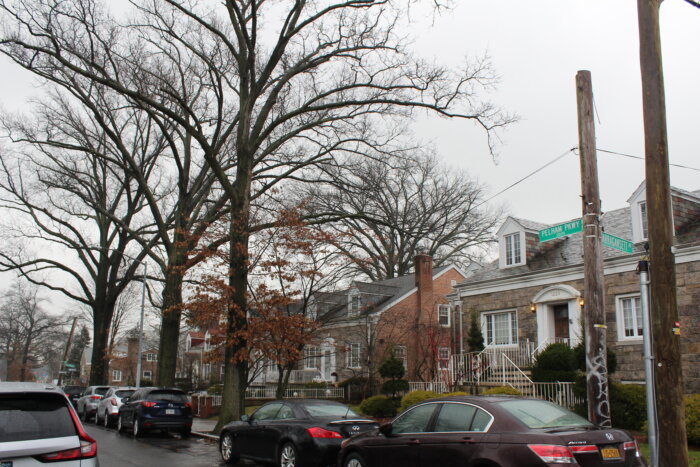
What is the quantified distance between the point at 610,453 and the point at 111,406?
2021 cm

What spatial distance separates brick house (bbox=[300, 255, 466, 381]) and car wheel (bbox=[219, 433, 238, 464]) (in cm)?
1661

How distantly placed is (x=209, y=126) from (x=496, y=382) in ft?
59.2

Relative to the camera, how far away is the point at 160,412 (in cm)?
1852

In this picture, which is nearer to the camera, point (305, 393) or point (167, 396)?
point (167, 396)

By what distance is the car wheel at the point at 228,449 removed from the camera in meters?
12.9

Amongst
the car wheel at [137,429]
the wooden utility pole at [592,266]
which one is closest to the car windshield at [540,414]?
the wooden utility pole at [592,266]

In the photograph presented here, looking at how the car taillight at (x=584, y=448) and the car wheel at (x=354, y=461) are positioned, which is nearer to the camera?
the car taillight at (x=584, y=448)

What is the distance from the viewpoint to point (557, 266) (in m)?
22.3

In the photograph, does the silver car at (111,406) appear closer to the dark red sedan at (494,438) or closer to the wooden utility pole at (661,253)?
the dark red sedan at (494,438)

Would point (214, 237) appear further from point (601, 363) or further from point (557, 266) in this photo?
point (601, 363)

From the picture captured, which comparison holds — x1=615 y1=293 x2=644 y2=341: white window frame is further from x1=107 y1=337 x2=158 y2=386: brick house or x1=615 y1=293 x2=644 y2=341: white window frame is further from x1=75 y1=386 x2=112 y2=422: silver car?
x1=107 y1=337 x2=158 y2=386: brick house

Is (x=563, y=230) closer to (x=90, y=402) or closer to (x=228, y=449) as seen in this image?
(x=228, y=449)

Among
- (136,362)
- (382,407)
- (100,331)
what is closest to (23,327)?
(136,362)

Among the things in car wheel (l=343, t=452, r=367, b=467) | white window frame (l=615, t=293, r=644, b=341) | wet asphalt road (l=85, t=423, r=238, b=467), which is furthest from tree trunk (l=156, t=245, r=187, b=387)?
car wheel (l=343, t=452, r=367, b=467)
